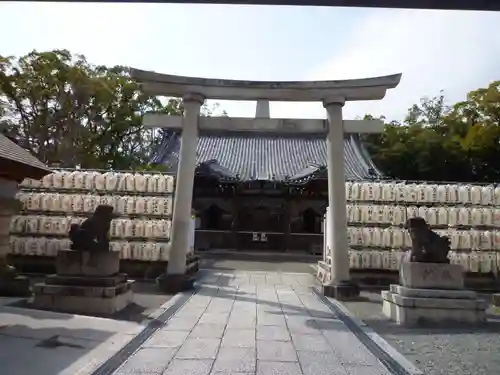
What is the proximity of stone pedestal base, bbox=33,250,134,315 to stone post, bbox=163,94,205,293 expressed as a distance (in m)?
2.57

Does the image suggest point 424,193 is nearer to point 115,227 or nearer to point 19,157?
point 115,227

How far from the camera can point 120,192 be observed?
47.0 ft

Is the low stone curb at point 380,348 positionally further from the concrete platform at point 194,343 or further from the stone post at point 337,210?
the stone post at point 337,210

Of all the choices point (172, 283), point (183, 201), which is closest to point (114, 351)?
point (172, 283)

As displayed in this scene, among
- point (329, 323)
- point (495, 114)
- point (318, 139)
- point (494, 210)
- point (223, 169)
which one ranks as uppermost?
point (495, 114)

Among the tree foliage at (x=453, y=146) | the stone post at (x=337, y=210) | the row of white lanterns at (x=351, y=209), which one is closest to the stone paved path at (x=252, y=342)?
the stone post at (x=337, y=210)

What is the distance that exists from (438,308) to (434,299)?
17cm

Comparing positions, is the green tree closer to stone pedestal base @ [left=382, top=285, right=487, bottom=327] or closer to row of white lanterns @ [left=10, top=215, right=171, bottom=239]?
row of white lanterns @ [left=10, top=215, right=171, bottom=239]

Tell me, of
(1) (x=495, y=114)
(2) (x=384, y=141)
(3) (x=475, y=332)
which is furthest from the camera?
(2) (x=384, y=141)

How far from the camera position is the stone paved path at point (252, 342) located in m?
5.26

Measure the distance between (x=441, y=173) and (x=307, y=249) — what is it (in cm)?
1515

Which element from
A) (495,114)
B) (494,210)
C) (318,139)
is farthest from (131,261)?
(495,114)

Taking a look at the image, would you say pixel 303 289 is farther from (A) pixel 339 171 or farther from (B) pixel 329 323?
(B) pixel 329 323

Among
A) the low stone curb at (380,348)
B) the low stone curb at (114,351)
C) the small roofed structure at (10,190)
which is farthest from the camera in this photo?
the small roofed structure at (10,190)
